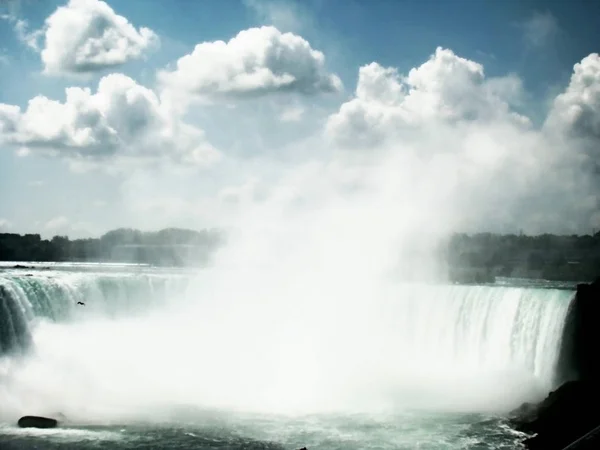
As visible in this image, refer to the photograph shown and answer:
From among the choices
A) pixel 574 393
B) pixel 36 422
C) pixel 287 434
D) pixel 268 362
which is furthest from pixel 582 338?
pixel 36 422

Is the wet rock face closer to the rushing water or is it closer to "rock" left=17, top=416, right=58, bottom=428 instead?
the rushing water

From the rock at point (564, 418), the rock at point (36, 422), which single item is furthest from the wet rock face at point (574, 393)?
the rock at point (36, 422)

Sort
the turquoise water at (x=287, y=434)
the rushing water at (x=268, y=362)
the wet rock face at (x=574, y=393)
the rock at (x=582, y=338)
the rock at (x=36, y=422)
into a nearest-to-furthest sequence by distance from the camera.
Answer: the turquoise water at (x=287, y=434), the wet rock face at (x=574, y=393), the rock at (x=36, y=422), the rushing water at (x=268, y=362), the rock at (x=582, y=338)

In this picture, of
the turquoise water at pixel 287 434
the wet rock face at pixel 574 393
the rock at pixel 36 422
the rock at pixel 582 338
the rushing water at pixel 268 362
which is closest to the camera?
the turquoise water at pixel 287 434

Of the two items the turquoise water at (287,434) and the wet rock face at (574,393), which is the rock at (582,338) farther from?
the turquoise water at (287,434)

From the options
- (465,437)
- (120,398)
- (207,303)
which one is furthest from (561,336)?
(207,303)

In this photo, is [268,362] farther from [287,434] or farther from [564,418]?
[564,418]

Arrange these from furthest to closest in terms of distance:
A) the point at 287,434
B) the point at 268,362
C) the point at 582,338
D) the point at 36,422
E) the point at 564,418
→ the point at 268,362 < the point at 582,338 < the point at 287,434 < the point at 36,422 < the point at 564,418
